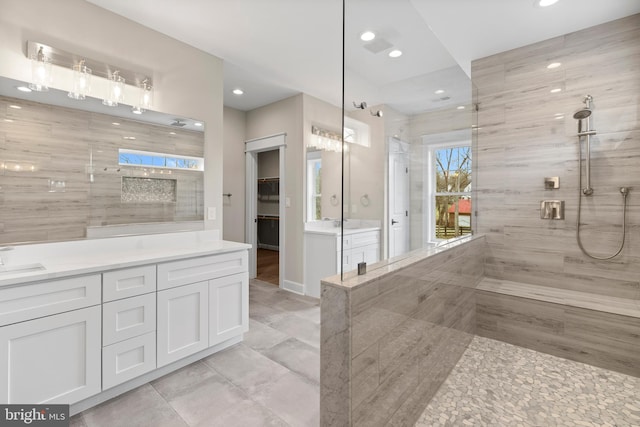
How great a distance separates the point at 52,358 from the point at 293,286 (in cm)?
266

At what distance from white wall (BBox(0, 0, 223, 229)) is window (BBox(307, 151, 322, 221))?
1112 mm

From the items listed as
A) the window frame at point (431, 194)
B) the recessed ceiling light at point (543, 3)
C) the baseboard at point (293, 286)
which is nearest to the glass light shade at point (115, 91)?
the window frame at point (431, 194)

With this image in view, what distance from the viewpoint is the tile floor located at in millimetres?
1675

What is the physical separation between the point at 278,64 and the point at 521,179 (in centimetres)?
263

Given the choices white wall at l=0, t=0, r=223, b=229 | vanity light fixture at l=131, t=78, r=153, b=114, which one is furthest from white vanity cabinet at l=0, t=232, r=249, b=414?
vanity light fixture at l=131, t=78, r=153, b=114

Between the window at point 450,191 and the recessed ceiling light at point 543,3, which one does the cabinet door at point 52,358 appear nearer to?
the window at point 450,191

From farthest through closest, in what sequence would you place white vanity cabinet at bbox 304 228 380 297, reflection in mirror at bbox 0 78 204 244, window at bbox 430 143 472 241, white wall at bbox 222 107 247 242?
white wall at bbox 222 107 247 242 < white vanity cabinet at bbox 304 228 380 297 < window at bbox 430 143 472 241 < reflection in mirror at bbox 0 78 204 244

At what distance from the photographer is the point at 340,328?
3.83 feet

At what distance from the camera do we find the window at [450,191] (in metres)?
2.18

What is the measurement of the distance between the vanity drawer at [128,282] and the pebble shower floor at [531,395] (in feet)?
5.87

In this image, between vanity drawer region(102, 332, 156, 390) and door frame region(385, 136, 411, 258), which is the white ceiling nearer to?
door frame region(385, 136, 411, 258)

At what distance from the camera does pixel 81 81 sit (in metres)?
2.08

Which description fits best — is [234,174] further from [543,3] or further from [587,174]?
[587,174]

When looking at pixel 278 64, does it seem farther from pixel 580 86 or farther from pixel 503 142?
pixel 580 86
